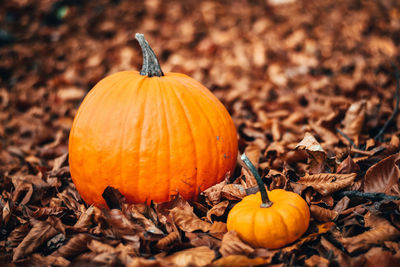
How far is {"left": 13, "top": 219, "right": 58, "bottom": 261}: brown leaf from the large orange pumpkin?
13.9 inches

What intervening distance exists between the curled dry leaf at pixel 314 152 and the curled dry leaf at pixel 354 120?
2.68 ft

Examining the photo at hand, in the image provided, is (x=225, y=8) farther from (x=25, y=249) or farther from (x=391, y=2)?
(x=25, y=249)

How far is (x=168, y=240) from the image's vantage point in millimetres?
1889

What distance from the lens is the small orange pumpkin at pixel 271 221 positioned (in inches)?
69.5

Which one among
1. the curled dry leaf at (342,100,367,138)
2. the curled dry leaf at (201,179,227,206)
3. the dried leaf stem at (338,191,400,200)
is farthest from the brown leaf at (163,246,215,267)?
the curled dry leaf at (342,100,367,138)

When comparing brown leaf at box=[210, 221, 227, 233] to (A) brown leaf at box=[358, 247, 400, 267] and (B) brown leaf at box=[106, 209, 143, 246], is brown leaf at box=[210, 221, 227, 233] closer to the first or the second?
(B) brown leaf at box=[106, 209, 143, 246]

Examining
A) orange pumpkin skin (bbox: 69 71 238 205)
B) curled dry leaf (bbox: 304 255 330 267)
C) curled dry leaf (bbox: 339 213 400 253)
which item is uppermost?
orange pumpkin skin (bbox: 69 71 238 205)

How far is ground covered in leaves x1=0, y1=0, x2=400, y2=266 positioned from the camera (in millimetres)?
1907

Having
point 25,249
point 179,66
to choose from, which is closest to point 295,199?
point 25,249

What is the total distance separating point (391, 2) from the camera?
19.7 ft

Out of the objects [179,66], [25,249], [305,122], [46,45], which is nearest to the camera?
[25,249]

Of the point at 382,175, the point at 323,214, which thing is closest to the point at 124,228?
the point at 323,214

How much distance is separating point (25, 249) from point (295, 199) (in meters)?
1.57

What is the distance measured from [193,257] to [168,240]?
200 millimetres
